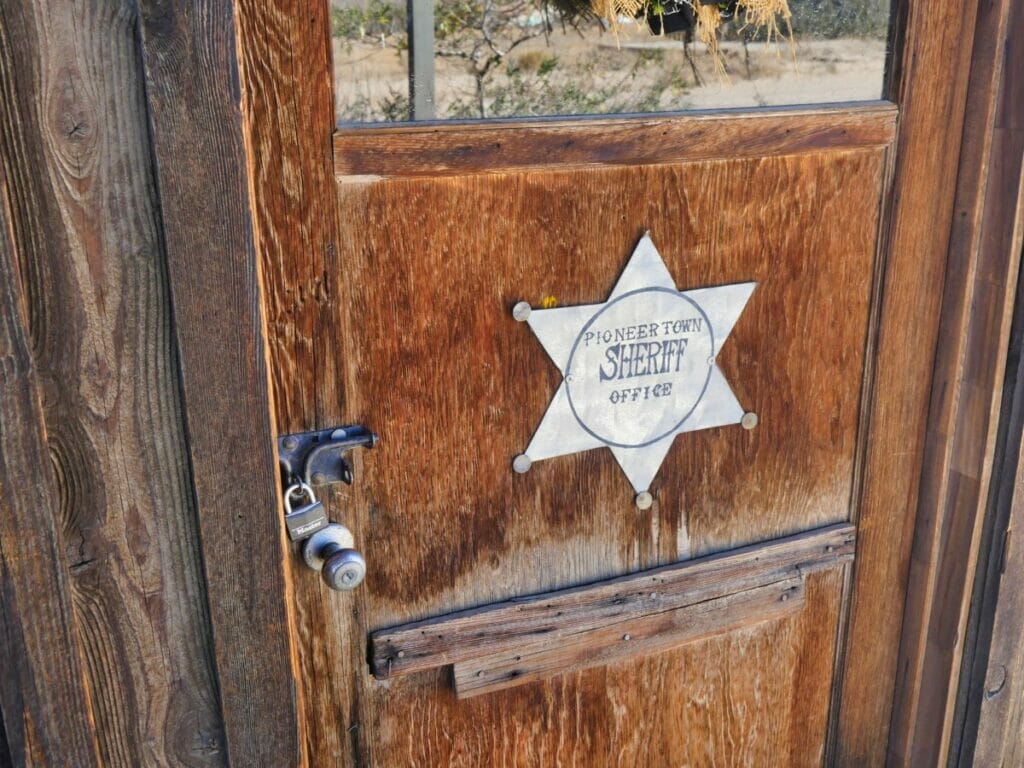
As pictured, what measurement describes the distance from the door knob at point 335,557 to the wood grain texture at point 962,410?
3.75 feet

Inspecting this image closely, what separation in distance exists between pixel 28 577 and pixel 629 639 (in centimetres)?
99

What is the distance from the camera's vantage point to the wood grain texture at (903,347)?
5.51 feet

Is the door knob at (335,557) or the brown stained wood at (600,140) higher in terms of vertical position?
the brown stained wood at (600,140)

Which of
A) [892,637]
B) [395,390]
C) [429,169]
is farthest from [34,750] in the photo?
[892,637]

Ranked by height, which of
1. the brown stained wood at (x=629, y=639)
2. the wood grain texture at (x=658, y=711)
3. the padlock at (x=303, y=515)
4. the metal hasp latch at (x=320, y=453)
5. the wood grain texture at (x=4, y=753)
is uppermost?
the metal hasp latch at (x=320, y=453)

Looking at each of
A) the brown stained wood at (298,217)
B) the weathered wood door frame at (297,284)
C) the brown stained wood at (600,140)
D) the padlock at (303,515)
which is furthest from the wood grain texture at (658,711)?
the brown stained wood at (600,140)

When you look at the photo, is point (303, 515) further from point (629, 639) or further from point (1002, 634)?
point (1002, 634)

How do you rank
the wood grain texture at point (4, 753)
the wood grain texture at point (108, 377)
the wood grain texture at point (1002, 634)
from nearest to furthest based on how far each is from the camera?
the wood grain texture at point (108, 377) → the wood grain texture at point (4, 753) → the wood grain texture at point (1002, 634)

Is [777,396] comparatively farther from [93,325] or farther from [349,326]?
[93,325]

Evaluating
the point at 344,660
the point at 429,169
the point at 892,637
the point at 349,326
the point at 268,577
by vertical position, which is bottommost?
the point at 892,637

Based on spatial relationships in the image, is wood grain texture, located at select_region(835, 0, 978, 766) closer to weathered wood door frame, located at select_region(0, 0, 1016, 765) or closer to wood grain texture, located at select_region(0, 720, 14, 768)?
weathered wood door frame, located at select_region(0, 0, 1016, 765)

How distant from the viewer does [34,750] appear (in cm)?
123

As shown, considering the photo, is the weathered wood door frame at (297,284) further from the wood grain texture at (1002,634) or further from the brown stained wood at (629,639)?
the brown stained wood at (629,639)

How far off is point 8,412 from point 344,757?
796 millimetres
